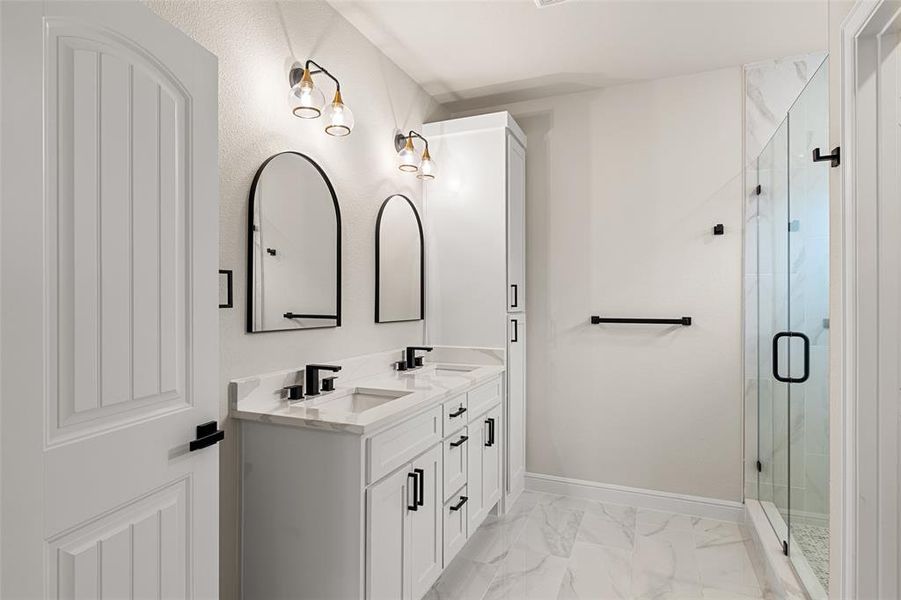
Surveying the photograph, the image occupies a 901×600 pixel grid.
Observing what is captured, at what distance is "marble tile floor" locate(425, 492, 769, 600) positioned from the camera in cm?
215

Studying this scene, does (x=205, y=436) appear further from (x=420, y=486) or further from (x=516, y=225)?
(x=516, y=225)

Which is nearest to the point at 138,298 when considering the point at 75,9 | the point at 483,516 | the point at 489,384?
the point at 75,9

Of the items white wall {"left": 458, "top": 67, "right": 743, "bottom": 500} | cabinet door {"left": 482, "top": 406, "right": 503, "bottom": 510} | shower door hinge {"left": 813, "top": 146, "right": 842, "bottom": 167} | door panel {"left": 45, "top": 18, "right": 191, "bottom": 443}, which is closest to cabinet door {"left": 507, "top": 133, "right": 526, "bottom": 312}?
white wall {"left": 458, "top": 67, "right": 743, "bottom": 500}

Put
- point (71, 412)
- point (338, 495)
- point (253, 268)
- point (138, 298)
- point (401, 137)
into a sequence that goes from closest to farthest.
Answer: point (71, 412) → point (138, 298) → point (338, 495) → point (253, 268) → point (401, 137)

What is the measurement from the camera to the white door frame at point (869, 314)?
1.22 m

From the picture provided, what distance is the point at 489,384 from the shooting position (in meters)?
2.60

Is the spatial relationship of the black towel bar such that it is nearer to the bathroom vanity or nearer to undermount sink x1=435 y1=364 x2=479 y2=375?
undermount sink x1=435 y1=364 x2=479 y2=375

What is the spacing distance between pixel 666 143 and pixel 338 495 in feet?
8.64

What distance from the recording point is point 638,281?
9.84ft

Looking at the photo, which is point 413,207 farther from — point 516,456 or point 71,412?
point 71,412

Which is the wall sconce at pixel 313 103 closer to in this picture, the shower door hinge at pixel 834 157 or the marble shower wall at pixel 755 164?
the shower door hinge at pixel 834 157

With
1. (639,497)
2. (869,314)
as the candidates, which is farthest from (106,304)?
(639,497)

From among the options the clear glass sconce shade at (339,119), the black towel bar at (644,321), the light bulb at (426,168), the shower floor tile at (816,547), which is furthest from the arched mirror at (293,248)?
the shower floor tile at (816,547)

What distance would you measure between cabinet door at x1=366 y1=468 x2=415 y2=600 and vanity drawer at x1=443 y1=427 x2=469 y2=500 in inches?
12.3
